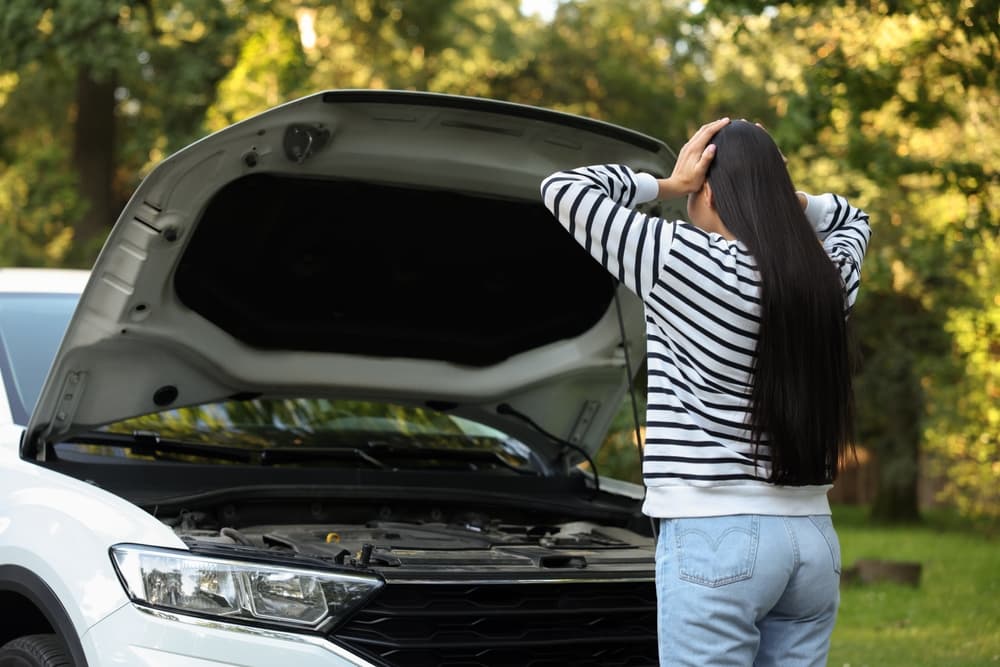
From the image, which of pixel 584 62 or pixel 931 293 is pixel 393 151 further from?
pixel 584 62

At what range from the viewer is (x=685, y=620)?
238 cm

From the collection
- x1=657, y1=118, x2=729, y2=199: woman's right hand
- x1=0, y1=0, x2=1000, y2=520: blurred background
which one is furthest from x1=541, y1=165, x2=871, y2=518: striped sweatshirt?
x1=0, y1=0, x2=1000, y2=520: blurred background

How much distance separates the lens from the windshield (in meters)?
4.17

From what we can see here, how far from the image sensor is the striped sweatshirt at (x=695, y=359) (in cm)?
242

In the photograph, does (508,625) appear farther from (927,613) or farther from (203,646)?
(927,613)

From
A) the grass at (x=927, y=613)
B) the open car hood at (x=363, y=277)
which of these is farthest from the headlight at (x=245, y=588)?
the grass at (x=927, y=613)

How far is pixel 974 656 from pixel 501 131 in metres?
5.08

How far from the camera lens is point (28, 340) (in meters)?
4.27

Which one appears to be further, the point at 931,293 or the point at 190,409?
the point at 931,293

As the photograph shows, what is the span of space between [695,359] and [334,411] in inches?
104

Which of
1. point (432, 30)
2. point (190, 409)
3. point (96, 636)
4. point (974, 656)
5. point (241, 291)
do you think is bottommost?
point (974, 656)

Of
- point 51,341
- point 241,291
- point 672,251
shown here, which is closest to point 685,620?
point 672,251

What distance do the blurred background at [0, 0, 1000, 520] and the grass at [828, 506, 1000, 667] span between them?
1.88 meters

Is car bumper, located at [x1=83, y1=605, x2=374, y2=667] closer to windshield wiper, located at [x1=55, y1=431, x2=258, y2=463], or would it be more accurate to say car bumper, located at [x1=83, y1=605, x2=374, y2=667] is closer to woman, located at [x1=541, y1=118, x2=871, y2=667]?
woman, located at [x1=541, y1=118, x2=871, y2=667]
